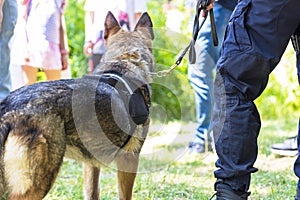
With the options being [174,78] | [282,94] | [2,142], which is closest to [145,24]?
[2,142]

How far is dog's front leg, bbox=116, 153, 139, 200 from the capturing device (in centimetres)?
365

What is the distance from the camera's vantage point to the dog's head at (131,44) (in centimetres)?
401

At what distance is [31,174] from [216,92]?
44.1 inches

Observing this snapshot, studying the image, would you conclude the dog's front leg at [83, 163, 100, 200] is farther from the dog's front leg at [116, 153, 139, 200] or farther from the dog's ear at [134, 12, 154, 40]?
the dog's ear at [134, 12, 154, 40]

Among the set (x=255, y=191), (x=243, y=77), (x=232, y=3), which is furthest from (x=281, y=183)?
(x=243, y=77)

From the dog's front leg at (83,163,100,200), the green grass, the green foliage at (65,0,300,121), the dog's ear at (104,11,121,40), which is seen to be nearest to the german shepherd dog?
the dog's front leg at (83,163,100,200)

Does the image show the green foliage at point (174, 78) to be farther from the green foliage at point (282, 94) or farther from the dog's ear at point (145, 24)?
the dog's ear at point (145, 24)

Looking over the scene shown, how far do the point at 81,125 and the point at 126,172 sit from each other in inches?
26.7

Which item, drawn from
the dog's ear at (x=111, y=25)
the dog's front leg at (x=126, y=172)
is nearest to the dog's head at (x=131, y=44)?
the dog's ear at (x=111, y=25)

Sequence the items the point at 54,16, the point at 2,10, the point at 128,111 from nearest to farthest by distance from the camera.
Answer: the point at 128,111
the point at 2,10
the point at 54,16

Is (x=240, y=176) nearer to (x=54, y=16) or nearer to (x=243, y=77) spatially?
(x=243, y=77)

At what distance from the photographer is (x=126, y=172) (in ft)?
12.2

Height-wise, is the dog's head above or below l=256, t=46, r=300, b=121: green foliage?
above

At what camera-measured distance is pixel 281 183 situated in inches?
177
